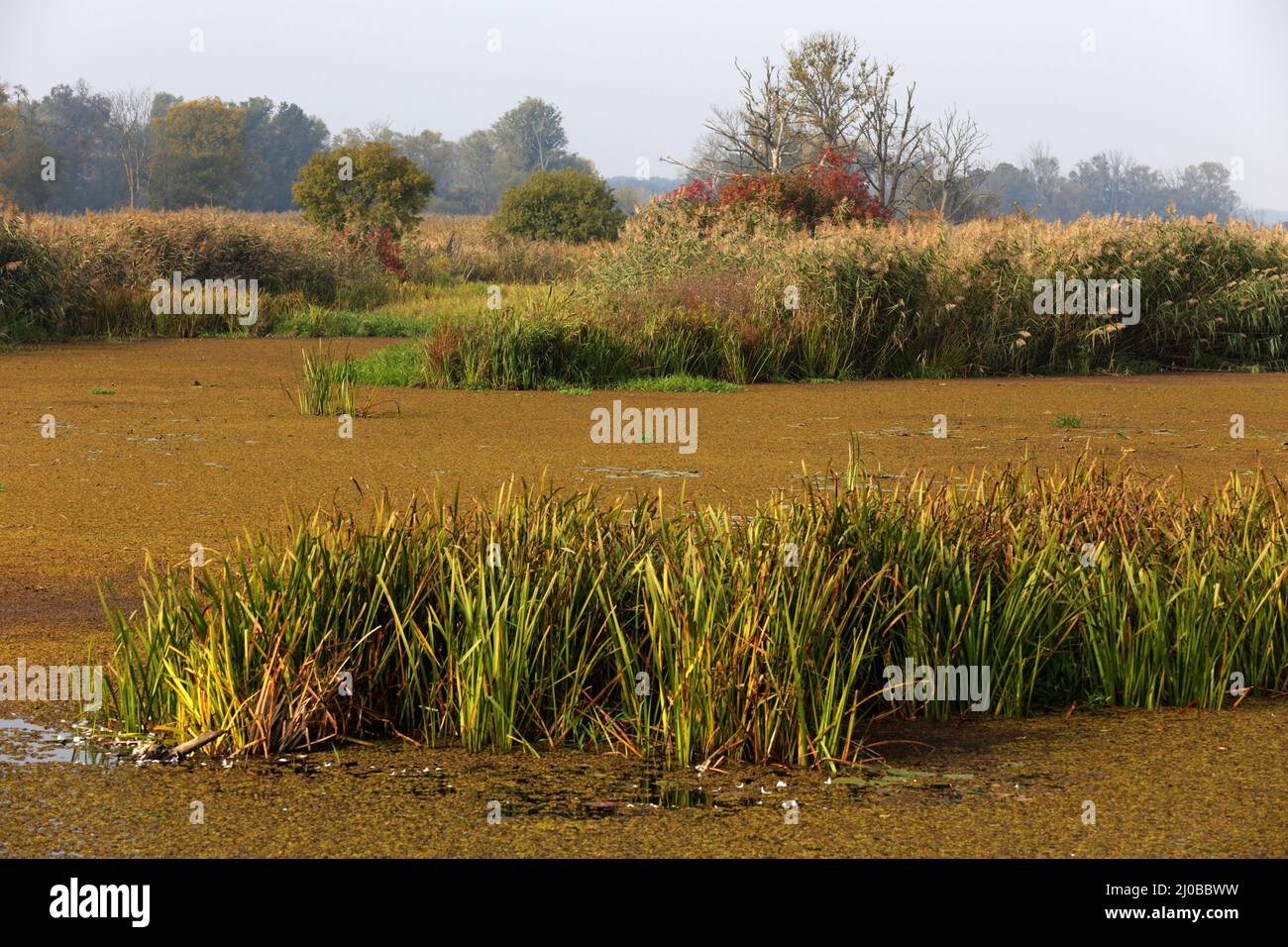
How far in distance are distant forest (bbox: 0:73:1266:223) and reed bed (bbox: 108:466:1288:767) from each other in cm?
2815

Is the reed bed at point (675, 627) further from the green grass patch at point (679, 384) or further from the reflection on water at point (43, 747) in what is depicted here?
the green grass patch at point (679, 384)

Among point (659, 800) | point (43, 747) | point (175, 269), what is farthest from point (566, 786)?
point (175, 269)

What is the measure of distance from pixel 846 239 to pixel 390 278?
10.9 metres

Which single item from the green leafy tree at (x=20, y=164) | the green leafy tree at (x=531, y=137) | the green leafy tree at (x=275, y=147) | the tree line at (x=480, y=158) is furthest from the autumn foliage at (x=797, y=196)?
the green leafy tree at (x=531, y=137)

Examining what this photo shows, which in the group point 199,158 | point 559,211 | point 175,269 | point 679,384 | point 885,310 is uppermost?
point 199,158

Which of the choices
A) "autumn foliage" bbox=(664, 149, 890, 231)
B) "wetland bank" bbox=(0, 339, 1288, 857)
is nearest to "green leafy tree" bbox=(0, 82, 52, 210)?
"autumn foliage" bbox=(664, 149, 890, 231)

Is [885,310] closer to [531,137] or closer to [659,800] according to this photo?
[659,800]

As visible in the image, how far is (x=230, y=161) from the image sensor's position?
55.9 m

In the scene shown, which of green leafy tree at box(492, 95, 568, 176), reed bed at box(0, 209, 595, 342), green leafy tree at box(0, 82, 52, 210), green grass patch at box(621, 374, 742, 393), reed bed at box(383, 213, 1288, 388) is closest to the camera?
green grass patch at box(621, 374, 742, 393)

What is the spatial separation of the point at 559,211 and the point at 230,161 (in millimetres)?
27976

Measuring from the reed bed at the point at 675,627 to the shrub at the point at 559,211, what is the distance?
2811 centimetres

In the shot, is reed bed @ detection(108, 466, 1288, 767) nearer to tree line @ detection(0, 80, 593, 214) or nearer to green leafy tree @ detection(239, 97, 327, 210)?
tree line @ detection(0, 80, 593, 214)

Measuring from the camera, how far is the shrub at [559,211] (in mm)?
32031

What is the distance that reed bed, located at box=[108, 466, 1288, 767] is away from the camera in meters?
3.55
